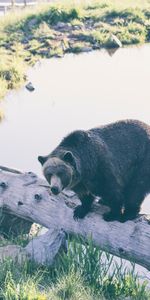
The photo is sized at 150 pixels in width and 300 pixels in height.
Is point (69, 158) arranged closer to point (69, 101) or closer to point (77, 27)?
point (69, 101)

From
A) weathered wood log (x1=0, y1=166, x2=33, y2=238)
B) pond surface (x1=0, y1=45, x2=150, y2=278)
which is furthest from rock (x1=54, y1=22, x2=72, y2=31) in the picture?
weathered wood log (x1=0, y1=166, x2=33, y2=238)

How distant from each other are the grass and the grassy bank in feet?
49.1

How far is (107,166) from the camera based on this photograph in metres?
7.30

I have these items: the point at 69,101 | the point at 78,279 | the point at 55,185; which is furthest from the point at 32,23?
the point at 78,279

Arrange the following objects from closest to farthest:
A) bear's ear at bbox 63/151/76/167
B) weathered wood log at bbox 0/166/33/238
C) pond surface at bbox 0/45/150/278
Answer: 1. bear's ear at bbox 63/151/76/167
2. weathered wood log at bbox 0/166/33/238
3. pond surface at bbox 0/45/150/278

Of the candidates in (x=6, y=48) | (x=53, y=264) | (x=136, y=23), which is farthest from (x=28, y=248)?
(x=136, y=23)

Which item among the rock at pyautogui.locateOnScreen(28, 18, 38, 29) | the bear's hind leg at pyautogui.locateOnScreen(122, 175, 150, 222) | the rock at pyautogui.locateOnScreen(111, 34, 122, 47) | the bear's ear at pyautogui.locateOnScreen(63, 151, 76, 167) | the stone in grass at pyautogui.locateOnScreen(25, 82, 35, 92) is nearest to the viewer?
the bear's ear at pyautogui.locateOnScreen(63, 151, 76, 167)

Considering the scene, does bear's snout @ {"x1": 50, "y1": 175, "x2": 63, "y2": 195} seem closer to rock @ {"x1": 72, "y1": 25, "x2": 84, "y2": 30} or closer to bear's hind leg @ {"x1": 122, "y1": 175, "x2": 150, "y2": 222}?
bear's hind leg @ {"x1": 122, "y1": 175, "x2": 150, "y2": 222}

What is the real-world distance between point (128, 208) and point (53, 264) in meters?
1.12

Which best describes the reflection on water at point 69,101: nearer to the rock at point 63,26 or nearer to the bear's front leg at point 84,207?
the rock at point 63,26

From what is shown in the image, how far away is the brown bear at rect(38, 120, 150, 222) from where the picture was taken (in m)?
7.04

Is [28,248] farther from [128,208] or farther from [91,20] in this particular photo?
[91,20]

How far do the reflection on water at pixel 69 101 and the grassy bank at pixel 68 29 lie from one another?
110 centimetres

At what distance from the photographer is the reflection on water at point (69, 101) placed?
577 inches
